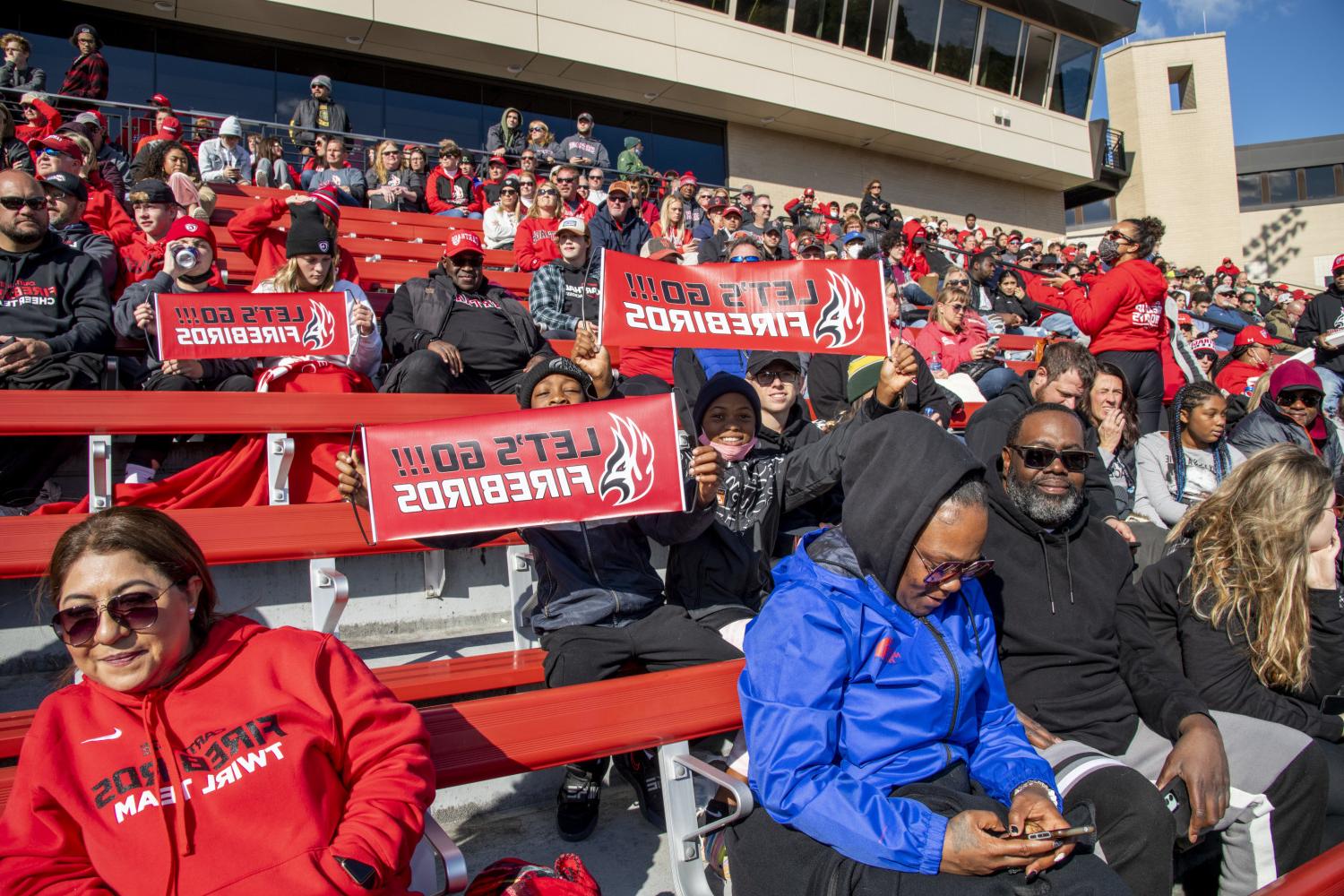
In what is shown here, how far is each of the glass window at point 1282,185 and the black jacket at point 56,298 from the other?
46456 mm

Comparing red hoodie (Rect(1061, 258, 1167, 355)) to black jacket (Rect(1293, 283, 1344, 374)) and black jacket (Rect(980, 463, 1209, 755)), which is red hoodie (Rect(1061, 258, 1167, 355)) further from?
black jacket (Rect(980, 463, 1209, 755))

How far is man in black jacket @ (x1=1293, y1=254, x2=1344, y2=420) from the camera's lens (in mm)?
7656

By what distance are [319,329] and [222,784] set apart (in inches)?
139

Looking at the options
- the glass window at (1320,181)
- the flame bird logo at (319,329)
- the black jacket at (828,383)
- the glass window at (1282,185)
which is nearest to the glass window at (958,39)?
the black jacket at (828,383)

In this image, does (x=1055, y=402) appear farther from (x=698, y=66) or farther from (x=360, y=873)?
(x=698, y=66)

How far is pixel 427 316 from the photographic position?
19.2ft

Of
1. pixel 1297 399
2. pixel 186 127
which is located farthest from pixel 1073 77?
pixel 1297 399

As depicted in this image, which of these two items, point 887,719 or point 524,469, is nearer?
point 887,719

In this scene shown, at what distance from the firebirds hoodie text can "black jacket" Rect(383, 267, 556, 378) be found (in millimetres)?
3907

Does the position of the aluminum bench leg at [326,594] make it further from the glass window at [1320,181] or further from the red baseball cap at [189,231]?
the glass window at [1320,181]

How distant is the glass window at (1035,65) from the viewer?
2639cm

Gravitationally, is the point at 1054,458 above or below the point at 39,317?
below

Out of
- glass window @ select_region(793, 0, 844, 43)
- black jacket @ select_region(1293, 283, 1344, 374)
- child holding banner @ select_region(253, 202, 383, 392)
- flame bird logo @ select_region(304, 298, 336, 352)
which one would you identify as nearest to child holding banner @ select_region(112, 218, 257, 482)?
child holding banner @ select_region(253, 202, 383, 392)

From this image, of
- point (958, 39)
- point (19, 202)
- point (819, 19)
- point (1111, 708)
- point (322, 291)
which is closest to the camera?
point (1111, 708)
